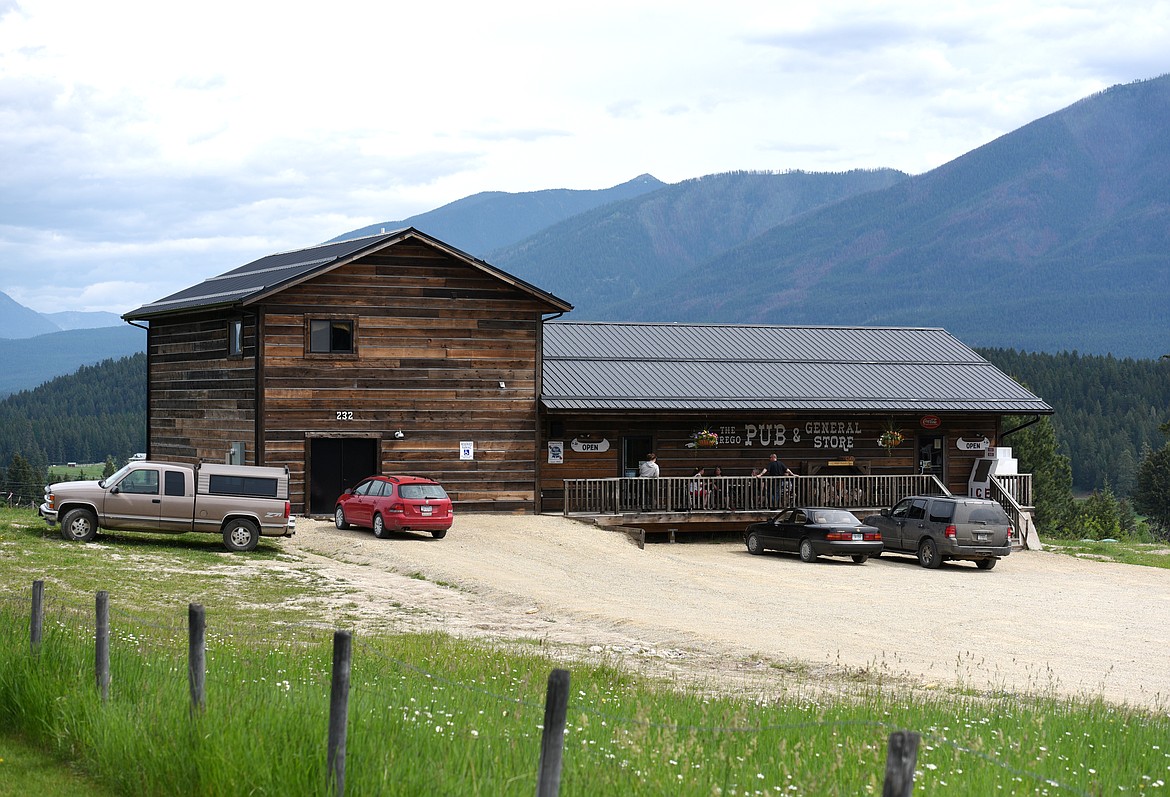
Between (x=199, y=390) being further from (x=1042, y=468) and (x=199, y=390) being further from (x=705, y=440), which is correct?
(x=1042, y=468)

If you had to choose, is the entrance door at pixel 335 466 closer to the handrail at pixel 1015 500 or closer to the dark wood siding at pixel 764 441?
the dark wood siding at pixel 764 441

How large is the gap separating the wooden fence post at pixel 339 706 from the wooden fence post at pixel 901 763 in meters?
3.57

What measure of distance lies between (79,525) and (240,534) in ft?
10.1

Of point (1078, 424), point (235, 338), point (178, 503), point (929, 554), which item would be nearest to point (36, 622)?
point (178, 503)

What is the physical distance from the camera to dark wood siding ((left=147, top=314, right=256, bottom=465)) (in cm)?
3491

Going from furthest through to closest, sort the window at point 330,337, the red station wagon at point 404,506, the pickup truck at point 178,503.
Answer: the window at point 330,337, the red station wagon at point 404,506, the pickup truck at point 178,503

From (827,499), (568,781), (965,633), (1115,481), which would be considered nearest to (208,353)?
(827,499)

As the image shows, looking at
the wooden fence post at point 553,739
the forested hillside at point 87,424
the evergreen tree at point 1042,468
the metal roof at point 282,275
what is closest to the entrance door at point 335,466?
the metal roof at point 282,275

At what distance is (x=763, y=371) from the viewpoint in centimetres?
4300

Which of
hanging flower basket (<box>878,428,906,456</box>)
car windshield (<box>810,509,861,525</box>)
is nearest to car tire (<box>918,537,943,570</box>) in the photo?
car windshield (<box>810,509,861,525</box>)

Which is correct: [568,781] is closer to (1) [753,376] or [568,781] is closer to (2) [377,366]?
(2) [377,366]

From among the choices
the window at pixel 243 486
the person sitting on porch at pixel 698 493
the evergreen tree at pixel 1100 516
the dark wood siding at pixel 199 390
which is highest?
the dark wood siding at pixel 199 390

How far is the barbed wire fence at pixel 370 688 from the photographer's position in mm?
6848

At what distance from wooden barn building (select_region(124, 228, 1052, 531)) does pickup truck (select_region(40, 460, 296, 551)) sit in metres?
6.39
